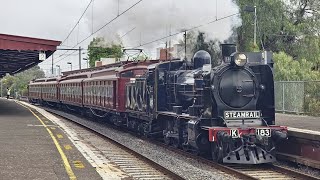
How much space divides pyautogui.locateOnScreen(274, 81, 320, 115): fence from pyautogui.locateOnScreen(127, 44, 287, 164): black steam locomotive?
33.0ft

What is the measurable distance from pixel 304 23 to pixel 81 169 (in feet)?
94.0

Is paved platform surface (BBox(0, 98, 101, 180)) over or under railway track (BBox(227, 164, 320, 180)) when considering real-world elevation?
over

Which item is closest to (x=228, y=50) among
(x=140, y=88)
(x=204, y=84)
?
(x=204, y=84)

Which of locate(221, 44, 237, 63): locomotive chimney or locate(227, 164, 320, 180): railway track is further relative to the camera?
locate(221, 44, 237, 63): locomotive chimney

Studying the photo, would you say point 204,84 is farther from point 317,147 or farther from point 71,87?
point 71,87

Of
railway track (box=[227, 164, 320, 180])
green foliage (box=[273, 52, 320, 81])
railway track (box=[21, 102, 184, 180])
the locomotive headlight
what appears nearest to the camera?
railway track (box=[21, 102, 184, 180])

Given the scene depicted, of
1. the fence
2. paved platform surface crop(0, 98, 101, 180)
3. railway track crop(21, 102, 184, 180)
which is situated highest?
the fence

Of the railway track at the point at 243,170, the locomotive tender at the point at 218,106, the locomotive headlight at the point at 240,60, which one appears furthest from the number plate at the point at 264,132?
the locomotive headlight at the point at 240,60

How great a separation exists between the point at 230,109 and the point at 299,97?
39.6 ft

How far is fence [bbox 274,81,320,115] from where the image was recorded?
71.1 feet

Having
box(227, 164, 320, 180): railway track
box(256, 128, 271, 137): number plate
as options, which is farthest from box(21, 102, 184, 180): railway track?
box(256, 128, 271, 137): number plate

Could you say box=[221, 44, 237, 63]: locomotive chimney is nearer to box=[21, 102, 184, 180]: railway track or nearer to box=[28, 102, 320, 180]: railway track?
box=[28, 102, 320, 180]: railway track

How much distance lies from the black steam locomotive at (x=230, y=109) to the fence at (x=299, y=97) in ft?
33.0

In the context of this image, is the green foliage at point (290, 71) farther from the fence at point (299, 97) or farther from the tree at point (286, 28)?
the fence at point (299, 97)
